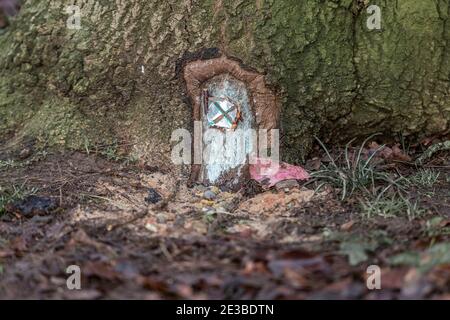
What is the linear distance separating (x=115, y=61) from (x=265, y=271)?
1792 mm

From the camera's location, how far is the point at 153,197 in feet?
11.1

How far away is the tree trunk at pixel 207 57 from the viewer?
350cm

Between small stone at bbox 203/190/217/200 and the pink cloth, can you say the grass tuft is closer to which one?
the pink cloth

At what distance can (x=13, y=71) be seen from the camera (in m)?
3.81

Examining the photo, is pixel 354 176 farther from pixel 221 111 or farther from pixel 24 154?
pixel 24 154

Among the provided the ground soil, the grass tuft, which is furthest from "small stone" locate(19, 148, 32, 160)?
the grass tuft

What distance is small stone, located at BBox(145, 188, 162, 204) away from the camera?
3.34m

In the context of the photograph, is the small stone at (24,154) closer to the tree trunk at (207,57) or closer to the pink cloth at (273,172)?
the tree trunk at (207,57)

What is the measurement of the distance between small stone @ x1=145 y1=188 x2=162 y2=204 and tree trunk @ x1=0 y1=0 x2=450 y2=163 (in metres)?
0.28

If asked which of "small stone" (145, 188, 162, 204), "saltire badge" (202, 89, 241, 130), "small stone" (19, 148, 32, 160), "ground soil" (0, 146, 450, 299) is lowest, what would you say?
"ground soil" (0, 146, 450, 299)

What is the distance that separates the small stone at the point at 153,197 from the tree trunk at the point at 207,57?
28cm

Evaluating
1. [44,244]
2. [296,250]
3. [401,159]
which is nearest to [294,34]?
[401,159]

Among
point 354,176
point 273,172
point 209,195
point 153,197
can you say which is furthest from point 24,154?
point 354,176
